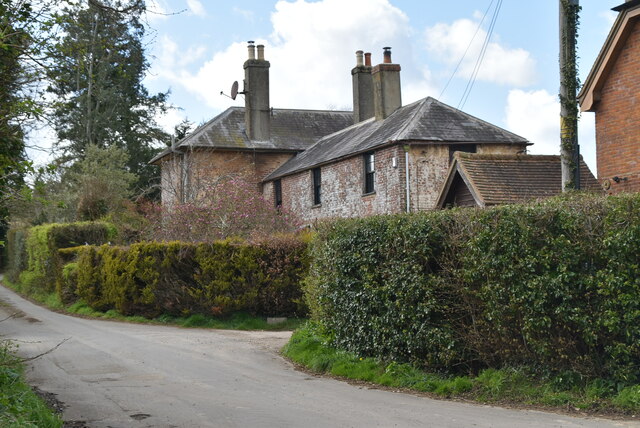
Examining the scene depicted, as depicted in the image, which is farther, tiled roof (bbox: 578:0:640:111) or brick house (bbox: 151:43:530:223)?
brick house (bbox: 151:43:530:223)

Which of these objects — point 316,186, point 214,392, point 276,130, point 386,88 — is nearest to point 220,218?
point 316,186

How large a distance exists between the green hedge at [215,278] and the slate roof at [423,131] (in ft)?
29.0

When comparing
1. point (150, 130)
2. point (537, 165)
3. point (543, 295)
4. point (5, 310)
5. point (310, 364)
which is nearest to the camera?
point (543, 295)

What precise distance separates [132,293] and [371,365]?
12.8m

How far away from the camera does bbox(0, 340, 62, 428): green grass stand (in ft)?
21.7

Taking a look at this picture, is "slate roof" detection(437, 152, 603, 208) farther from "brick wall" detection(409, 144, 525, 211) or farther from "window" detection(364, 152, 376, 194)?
"window" detection(364, 152, 376, 194)

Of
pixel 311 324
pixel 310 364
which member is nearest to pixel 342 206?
pixel 311 324

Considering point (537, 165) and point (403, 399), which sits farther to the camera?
point (537, 165)

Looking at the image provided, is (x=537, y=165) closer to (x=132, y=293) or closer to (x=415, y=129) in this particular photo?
(x=415, y=129)

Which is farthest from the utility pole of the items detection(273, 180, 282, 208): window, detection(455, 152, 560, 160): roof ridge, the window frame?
detection(273, 180, 282, 208): window

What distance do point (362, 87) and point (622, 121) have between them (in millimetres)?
21310

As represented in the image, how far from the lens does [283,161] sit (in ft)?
134

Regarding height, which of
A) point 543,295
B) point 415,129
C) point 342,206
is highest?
point 415,129

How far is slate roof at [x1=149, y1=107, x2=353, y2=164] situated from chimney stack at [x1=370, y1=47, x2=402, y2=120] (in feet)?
27.4
